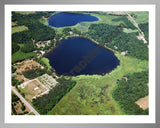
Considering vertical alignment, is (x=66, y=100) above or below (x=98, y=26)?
below

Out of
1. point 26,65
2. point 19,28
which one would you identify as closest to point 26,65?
point 26,65

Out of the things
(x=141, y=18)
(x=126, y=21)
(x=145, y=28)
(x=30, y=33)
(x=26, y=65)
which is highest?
(x=141, y=18)

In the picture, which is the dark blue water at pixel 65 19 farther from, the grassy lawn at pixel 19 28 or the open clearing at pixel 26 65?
the open clearing at pixel 26 65

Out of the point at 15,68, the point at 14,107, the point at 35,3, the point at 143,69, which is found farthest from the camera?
the point at 143,69

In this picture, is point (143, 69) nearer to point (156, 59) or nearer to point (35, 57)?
point (156, 59)

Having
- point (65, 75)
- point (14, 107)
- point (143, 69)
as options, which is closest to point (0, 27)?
point (14, 107)

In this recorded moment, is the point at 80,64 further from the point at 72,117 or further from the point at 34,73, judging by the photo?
the point at 72,117
